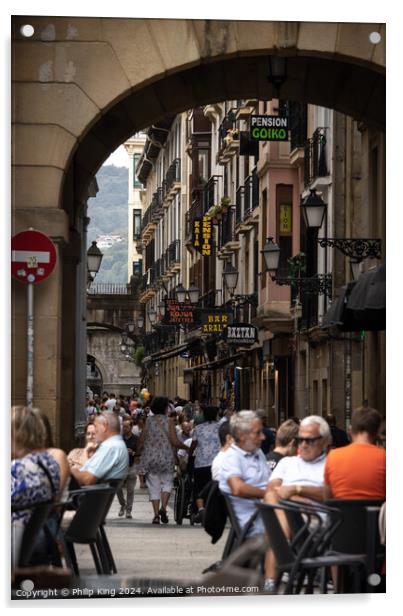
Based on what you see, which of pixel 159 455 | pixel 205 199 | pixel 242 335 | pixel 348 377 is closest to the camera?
pixel 159 455

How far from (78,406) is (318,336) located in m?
9.14

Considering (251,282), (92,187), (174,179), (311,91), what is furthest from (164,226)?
(311,91)

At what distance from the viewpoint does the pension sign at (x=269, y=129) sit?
23.6m

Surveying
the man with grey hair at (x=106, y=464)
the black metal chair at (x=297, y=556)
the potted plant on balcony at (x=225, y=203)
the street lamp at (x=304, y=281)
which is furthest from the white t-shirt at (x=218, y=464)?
the potted plant on balcony at (x=225, y=203)

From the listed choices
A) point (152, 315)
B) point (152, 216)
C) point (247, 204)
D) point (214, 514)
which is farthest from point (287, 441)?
point (152, 216)

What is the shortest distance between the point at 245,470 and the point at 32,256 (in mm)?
2326

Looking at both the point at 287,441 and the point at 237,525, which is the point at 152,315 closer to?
the point at 287,441

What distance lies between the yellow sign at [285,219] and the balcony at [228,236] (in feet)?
30.6

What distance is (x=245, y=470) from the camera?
13.4m

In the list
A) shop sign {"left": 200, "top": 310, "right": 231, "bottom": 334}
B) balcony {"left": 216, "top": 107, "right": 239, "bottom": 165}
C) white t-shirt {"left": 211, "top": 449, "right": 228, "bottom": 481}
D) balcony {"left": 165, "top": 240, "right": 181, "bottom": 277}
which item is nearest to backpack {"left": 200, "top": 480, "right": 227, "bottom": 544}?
white t-shirt {"left": 211, "top": 449, "right": 228, "bottom": 481}

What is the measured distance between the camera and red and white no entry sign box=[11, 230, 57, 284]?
43.6 feet

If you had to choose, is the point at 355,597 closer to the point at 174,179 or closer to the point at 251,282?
the point at 251,282

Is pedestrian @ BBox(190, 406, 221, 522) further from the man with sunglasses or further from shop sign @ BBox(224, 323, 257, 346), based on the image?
shop sign @ BBox(224, 323, 257, 346)

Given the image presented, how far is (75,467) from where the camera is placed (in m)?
16.7
